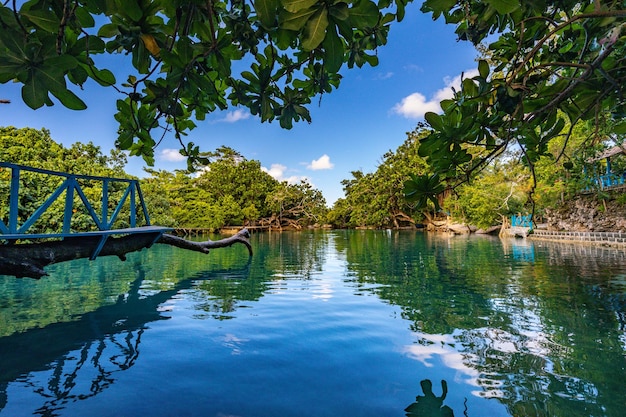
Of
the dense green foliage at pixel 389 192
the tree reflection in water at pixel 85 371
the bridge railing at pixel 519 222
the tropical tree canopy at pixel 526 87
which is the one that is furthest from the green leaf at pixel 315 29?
the dense green foliage at pixel 389 192

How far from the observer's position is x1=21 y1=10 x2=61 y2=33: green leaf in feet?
4.48

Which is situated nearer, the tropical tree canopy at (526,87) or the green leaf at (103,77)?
the green leaf at (103,77)

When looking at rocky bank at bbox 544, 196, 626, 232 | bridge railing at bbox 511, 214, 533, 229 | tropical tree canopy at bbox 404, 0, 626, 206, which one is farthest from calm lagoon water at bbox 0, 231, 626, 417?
bridge railing at bbox 511, 214, 533, 229

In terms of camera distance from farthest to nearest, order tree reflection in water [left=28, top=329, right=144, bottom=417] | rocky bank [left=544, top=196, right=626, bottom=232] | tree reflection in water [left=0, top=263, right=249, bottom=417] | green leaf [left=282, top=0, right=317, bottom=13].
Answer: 1. rocky bank [left=544, top=196, right=626, bottom=232]
2. tree reflection in water [left=0, top=263, right=249, bottom=417]
3. tree reflection in water [left=28, top=329, right=144, bottom=417]
4. green leaf [left=282, top=0, right=317, bottom=13]

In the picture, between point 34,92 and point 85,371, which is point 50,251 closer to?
point 85,371

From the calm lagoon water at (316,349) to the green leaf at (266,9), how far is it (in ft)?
9.04

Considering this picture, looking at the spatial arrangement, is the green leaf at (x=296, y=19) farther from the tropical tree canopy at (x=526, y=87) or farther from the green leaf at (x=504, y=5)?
the tropical tree canopy at (x=526, y=87)

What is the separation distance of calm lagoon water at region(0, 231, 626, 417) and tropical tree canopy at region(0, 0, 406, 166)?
221 cm

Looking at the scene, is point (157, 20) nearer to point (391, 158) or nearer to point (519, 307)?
point (519, 307)

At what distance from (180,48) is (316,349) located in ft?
11.5

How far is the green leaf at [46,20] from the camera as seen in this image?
4.48 feet

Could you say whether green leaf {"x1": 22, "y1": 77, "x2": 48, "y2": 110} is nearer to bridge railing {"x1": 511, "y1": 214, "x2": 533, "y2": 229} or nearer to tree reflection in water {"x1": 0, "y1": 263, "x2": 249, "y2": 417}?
tree reflection in water {"x1": 0, "y1": 263, "x2": 249, "y2": 417}

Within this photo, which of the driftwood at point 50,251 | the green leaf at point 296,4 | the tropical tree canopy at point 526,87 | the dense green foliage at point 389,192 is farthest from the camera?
the dense green foliage at point 389,192

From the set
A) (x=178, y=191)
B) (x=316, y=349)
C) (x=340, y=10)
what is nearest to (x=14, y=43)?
(x=340, y=10)
